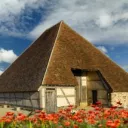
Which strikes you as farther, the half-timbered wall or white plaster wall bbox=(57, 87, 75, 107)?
the half-timbered wall

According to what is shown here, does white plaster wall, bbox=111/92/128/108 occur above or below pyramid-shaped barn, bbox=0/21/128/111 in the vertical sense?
below

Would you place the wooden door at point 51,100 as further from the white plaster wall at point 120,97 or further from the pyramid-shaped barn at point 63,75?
the white plaster wall at point 120,97

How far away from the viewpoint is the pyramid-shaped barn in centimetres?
2309

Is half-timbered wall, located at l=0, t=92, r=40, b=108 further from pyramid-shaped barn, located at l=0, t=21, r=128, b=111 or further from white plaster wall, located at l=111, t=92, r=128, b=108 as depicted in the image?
white plaster wall, located at l=111, t=92, r=128, b=108

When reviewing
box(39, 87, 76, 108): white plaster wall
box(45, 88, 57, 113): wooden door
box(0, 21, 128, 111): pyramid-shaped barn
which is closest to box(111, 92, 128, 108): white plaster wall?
box(0, 21, 128, 111): pyramid-shaped barn

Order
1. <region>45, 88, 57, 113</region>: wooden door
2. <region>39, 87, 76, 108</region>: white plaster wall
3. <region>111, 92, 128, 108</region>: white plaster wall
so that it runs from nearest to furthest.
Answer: <region>39, 87, 76, 108</region>: white plaster wall < <region>45, 88, 57, 113</region>: wooden door < <region>111, 92, 128, 108</region>: white plaster wall

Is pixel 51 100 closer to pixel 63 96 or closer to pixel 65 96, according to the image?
pixel 63 96

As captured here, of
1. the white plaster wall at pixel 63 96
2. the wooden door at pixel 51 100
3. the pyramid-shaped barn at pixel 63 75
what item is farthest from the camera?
the pyramid-shaped barn at pixel 63 75

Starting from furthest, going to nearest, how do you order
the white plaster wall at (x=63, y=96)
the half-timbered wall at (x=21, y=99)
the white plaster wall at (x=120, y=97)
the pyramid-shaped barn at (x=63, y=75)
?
1. the white plaster wall at (x=120, y=97)
2. the half-timbered wall at (x=21, y=99)
3. the pyramid-shaped barn at (x=63, y=75)
4. the white plaster wall at (x=63, y=96)

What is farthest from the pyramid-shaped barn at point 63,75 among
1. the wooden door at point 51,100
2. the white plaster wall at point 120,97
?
the white plaster wall at point 120,97

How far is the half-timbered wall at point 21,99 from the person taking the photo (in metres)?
23.6

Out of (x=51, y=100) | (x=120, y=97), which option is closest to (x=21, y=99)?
(x=51, y=100)

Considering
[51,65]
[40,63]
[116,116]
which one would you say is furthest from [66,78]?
[116,116]

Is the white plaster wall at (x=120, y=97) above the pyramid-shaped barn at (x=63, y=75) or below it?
below
